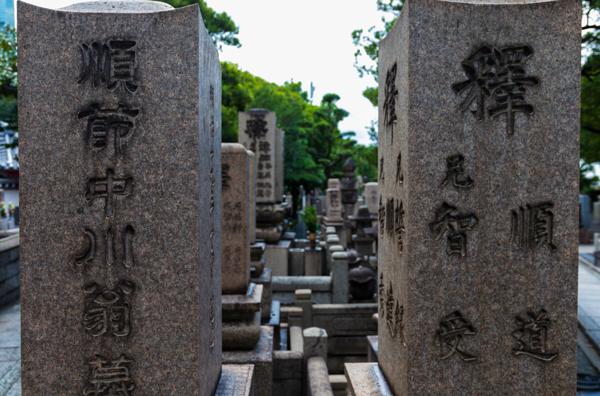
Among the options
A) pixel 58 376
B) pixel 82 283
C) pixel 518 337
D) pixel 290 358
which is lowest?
pixel 290 358

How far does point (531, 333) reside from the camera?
10.6 feet

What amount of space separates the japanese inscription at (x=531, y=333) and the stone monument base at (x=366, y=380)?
1.00 metres

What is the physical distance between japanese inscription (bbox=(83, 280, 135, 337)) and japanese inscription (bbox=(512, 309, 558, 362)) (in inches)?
99.3

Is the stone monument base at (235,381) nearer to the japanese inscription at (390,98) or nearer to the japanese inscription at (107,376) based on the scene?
the japanese inscription at (107,376)

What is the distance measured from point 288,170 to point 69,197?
24827 mm

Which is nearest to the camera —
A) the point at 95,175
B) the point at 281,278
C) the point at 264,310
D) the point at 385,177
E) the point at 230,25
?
the point at 95,175

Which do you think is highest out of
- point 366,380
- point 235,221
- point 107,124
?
point 107,124

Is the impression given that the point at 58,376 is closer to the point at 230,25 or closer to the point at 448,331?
the point at 448,331

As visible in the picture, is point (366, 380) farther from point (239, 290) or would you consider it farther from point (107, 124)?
point (107, 124)

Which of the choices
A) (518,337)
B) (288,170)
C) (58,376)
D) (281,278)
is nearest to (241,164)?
(58,376)

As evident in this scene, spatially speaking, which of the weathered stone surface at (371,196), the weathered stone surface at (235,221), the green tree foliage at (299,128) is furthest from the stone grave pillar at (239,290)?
the green tree foliage at (299,128)

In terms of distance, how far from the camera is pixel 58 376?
3203mm

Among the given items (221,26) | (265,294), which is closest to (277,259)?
(265,294)

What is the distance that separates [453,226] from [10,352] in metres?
5.87
